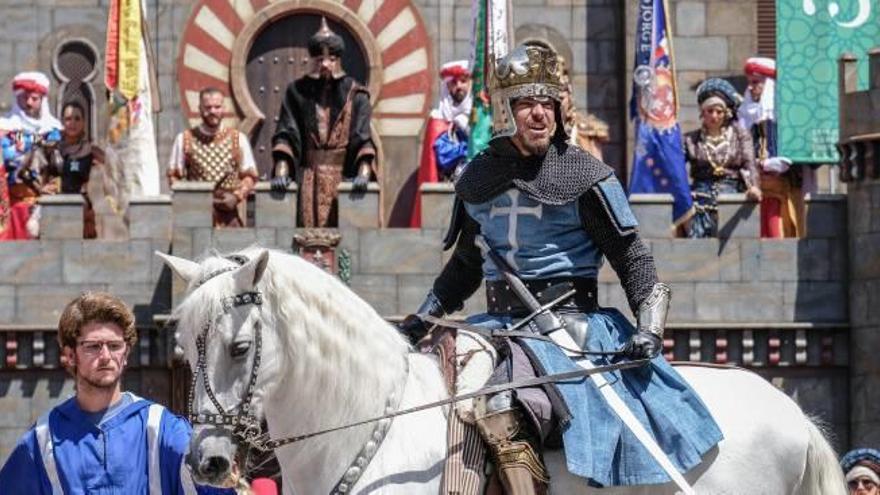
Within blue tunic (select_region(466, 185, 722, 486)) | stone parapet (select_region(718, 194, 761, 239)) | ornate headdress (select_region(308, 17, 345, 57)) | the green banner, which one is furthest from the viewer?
the green banner

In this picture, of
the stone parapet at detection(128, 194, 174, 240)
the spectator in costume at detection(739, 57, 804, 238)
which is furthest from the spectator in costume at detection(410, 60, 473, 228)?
the spectator in costume at detection(739, 57, 804, 238)

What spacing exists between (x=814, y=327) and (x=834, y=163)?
166 centimetres

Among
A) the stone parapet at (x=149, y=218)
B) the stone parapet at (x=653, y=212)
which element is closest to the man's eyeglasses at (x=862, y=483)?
the stone parapet at (x=653, y=212)

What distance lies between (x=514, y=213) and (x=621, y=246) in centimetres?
56

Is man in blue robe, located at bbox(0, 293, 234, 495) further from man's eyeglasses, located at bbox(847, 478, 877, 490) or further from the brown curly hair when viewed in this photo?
man's eyeglasses, located at bbox(847, 478, 877, 490)

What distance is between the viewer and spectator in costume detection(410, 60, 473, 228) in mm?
29328

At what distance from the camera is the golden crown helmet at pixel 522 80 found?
48.6 feet

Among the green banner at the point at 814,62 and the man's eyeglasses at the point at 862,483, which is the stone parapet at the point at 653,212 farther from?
the man's eyeglasses at the point at 862,483

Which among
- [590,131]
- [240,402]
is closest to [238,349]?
[240,402]

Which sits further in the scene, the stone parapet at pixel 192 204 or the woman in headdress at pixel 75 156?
the woman in headdress at pixel 75 156

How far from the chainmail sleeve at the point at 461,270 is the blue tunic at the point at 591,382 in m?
0.15

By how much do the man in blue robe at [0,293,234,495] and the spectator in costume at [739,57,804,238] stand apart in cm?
1619

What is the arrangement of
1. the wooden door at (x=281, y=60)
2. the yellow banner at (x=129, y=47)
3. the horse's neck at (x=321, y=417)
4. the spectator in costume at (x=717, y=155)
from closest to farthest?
the horse's neck at (x=321, y=417), the spectator in costume at (x=717, y=155), the yellow banner at (x=129, y=47), the wooden door at (x=281, y=60)

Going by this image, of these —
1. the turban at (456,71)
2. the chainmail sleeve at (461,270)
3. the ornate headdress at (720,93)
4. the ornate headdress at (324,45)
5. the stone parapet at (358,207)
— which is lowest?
the chainmail sleeve at (461,270)
